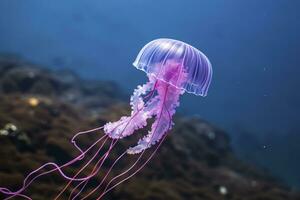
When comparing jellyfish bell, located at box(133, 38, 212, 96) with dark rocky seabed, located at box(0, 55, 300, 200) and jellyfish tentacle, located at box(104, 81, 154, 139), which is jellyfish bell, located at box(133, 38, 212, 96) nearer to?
jellyfish tentacle, located at box(104, 81, 154, 139)

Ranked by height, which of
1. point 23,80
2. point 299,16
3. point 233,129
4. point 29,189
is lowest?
point 29,189

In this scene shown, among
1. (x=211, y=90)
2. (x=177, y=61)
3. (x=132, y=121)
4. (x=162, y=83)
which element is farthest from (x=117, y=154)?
(x=211, y=90)

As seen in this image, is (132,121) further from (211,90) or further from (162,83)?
(211,90)

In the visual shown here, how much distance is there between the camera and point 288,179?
22.7 meters

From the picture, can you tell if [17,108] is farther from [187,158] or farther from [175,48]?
[175,48]

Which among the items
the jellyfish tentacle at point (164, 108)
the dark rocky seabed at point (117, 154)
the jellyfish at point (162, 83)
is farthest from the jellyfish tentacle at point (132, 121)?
the dark rocky seabed at point (117, 154)

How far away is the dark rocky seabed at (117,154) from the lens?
621 cm

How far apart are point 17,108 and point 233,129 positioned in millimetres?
23166

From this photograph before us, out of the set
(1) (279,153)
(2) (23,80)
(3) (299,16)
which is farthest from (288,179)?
(2) (23,80)

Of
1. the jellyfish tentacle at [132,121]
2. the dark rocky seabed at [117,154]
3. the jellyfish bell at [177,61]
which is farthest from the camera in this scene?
the dark rocky seabed at [117,154]

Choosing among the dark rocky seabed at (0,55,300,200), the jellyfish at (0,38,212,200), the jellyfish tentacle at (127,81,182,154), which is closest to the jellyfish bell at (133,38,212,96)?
the jellyfish at (0,38,212,200)

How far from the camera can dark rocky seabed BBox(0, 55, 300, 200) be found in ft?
20.4

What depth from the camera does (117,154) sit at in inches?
326

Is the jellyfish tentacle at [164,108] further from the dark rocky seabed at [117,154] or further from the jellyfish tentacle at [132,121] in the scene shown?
the dark rocky seabed at [117,154]
